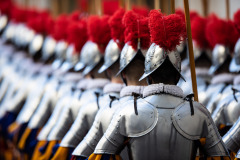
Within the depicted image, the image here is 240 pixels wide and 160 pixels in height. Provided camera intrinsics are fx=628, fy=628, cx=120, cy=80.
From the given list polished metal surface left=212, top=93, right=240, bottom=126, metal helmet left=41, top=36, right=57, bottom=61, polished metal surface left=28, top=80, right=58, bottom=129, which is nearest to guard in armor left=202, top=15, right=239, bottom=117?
polished metal surface left=212, top=93, right=240, bottom=126

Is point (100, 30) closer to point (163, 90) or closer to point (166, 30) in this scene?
point (166, 30)

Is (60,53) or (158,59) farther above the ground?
(158,59)

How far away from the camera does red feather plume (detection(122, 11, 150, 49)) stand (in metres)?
5.58

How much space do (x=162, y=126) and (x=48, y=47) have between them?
19.9 ft

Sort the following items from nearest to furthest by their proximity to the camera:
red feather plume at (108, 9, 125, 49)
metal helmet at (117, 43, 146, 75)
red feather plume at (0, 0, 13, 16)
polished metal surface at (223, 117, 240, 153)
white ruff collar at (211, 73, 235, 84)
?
polished metal surface at (223, 117, 240, 153), metal helmet at (117, 43, 146, 75), red feather plume at (108, 9, 125, 49), white ruff collar at (211, 73, 235, 84), red feather plume at (0, 0, 13, 16)

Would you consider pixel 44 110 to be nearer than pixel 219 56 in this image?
No

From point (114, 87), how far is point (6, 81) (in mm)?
6507

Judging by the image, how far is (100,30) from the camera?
6.89m

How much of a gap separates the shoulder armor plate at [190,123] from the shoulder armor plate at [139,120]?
16cm

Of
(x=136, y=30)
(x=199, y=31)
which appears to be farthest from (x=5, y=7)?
(x=136, y=30)

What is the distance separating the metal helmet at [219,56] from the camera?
7373mm

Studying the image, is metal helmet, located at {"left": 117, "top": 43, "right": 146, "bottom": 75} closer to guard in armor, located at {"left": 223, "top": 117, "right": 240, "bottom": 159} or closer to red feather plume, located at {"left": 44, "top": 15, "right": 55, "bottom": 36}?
guard in armor, located at {"left": 223, "top": 117, "right": 240, "bottom": 159}

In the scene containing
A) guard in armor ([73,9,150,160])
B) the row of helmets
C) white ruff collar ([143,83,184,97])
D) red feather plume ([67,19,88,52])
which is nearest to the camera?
white ruff collar ([143,83,184,97])

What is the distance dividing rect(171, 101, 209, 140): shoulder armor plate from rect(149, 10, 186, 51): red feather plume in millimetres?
578
